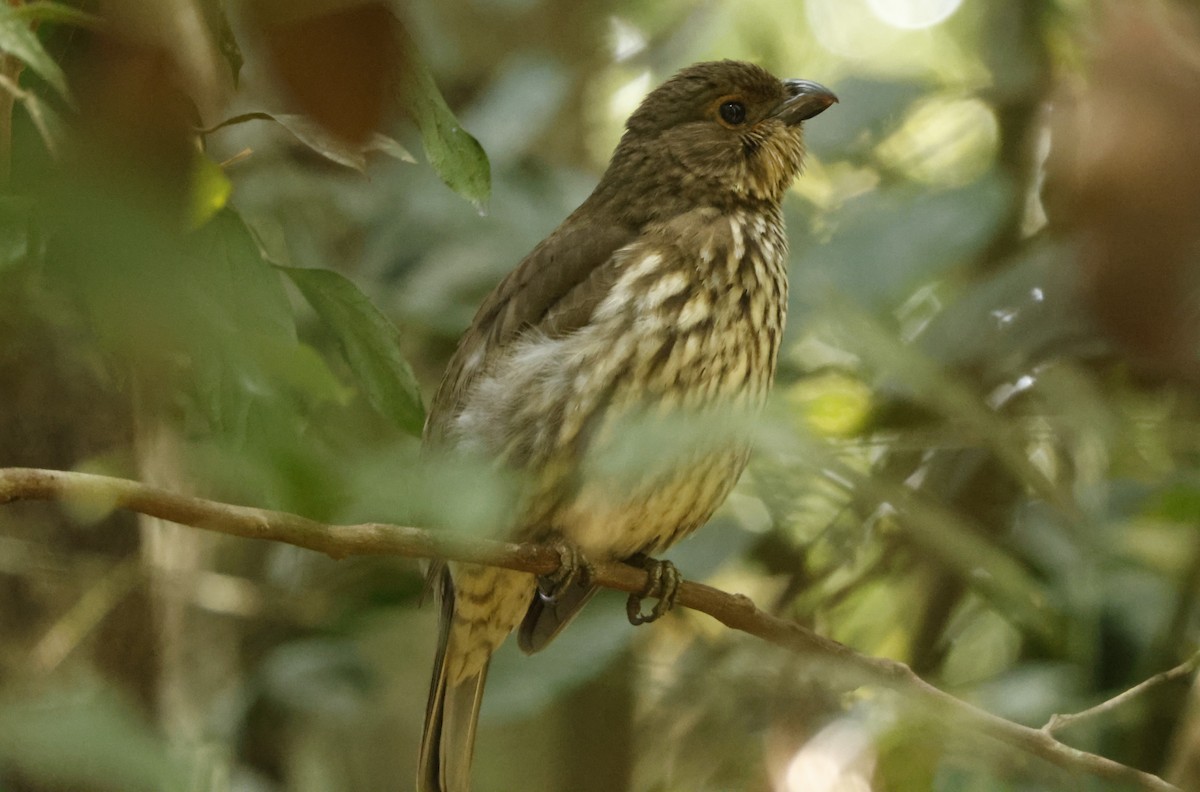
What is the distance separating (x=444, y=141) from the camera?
1500 millimetres

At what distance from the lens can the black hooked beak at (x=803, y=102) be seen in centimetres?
315

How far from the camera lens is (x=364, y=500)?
→ 841 millimetres

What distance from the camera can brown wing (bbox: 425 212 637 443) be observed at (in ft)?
9.09

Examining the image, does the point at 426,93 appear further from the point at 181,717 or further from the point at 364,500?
the point at 181,717

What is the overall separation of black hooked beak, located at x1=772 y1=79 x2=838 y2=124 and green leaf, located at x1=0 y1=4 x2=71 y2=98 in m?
2.29

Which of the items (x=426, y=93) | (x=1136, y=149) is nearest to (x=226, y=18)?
(x=426, y=93)

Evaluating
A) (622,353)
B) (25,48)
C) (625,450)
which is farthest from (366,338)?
(622,353)

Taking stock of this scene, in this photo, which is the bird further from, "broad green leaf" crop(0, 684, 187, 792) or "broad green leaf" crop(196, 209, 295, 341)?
"broad green leaf" crop(0, 684, 187, 792)

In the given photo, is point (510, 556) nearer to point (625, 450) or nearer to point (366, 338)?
point (366, 338)

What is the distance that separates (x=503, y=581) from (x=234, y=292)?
1.83 m

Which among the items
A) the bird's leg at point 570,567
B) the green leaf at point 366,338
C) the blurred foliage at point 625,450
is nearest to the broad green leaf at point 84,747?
the blurred foliage at point 625,450

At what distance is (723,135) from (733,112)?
0.07 m

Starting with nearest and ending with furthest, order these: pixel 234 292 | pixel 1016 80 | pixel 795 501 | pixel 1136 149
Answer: pixel 234 292 → pixel 1136 149 → pixel 795 501 → pixel 1016 80

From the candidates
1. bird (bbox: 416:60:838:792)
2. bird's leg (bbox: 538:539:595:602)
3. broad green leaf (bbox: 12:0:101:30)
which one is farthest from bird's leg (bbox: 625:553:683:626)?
broad green leaf (bbox: 12:0:101:30)
